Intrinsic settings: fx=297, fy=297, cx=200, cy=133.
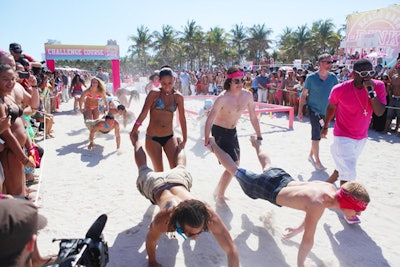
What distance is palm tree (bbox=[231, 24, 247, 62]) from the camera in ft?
152

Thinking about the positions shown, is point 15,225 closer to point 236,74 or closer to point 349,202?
point 349,202

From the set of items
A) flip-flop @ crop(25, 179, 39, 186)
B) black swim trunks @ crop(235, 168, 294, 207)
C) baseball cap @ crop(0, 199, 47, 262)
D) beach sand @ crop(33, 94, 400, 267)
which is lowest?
beach sand @ crop(33, 94, 400, 267)

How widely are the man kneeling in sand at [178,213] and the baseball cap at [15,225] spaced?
40.0 inches

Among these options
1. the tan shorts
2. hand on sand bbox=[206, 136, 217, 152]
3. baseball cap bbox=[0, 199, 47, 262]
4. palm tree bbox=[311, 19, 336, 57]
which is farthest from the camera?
palm tree bbox=[311, 19, 336, 57]

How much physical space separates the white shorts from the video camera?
290cm

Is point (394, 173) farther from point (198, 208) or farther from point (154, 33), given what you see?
point (154, 33)

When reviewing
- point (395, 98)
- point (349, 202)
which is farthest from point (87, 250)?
point (395, 98)

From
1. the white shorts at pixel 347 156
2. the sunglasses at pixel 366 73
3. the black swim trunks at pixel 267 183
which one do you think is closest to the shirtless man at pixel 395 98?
the white shorts at pixel 347 156

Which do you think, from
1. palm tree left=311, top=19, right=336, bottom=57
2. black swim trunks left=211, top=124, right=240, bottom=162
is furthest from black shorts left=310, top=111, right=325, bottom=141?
palm tree left=311, top=19, right=336, bottom=57

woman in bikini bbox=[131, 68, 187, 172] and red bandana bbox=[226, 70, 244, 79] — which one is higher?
red bandana bbox=[226, 70, 244, 79]

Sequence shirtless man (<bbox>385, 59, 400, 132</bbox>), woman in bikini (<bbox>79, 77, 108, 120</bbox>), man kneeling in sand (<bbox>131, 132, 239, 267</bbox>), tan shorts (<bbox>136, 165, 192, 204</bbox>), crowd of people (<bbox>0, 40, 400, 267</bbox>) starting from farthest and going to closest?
1. shirtless man (<bbox>385, 59, 400, 132</bbox>)
2. woman in bikini (<bbox>79, 77, 108, 120</bbox>)
3. tan shorts (<bbox>136, 165, 192, 204</bbox>)
4. crowd of people (<bbox>0, 40, 400, 267</bbox>)
5. man kneeling in sand (<bbox>131, 132, 239, 267</bbox>)

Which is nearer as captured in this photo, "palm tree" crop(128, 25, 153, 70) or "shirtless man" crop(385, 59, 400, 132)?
"shirtless man" crop(385, 59, 400, 132)

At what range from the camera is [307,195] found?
2342mm

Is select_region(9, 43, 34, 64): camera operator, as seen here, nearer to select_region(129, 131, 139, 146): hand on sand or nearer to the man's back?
select_region(129, 131, 139, 146): hand on sand
